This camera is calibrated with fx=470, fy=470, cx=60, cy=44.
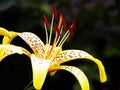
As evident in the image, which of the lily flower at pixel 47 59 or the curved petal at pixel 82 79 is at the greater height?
the lily flower at pixel 47 59

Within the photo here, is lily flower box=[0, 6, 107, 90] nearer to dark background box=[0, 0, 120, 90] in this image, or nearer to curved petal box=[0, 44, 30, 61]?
curved petal box=[0, 44, 30, 61]

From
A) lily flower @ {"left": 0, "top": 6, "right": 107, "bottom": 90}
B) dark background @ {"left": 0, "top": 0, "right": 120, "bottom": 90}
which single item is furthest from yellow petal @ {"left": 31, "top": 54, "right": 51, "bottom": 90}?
dark background @ {"left": 0, "top": 0, "right": 120, "bottom": 90}

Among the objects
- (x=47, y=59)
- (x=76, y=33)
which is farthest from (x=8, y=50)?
(x=76, y=33)

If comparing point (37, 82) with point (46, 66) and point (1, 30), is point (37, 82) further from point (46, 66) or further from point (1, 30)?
point (1, 30)

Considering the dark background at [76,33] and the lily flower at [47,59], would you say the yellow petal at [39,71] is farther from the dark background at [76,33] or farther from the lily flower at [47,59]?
the dark background at [76,33]

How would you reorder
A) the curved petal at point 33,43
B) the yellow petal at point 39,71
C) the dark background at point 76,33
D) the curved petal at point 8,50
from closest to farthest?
the yellow petal at point 39,71 → the curved petal at point 8,50 → the curved petal at point 33,43 → the dark background at point 76,33

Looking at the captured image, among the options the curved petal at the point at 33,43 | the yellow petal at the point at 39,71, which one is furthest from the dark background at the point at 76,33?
the yellow petal at the point at 39,71
